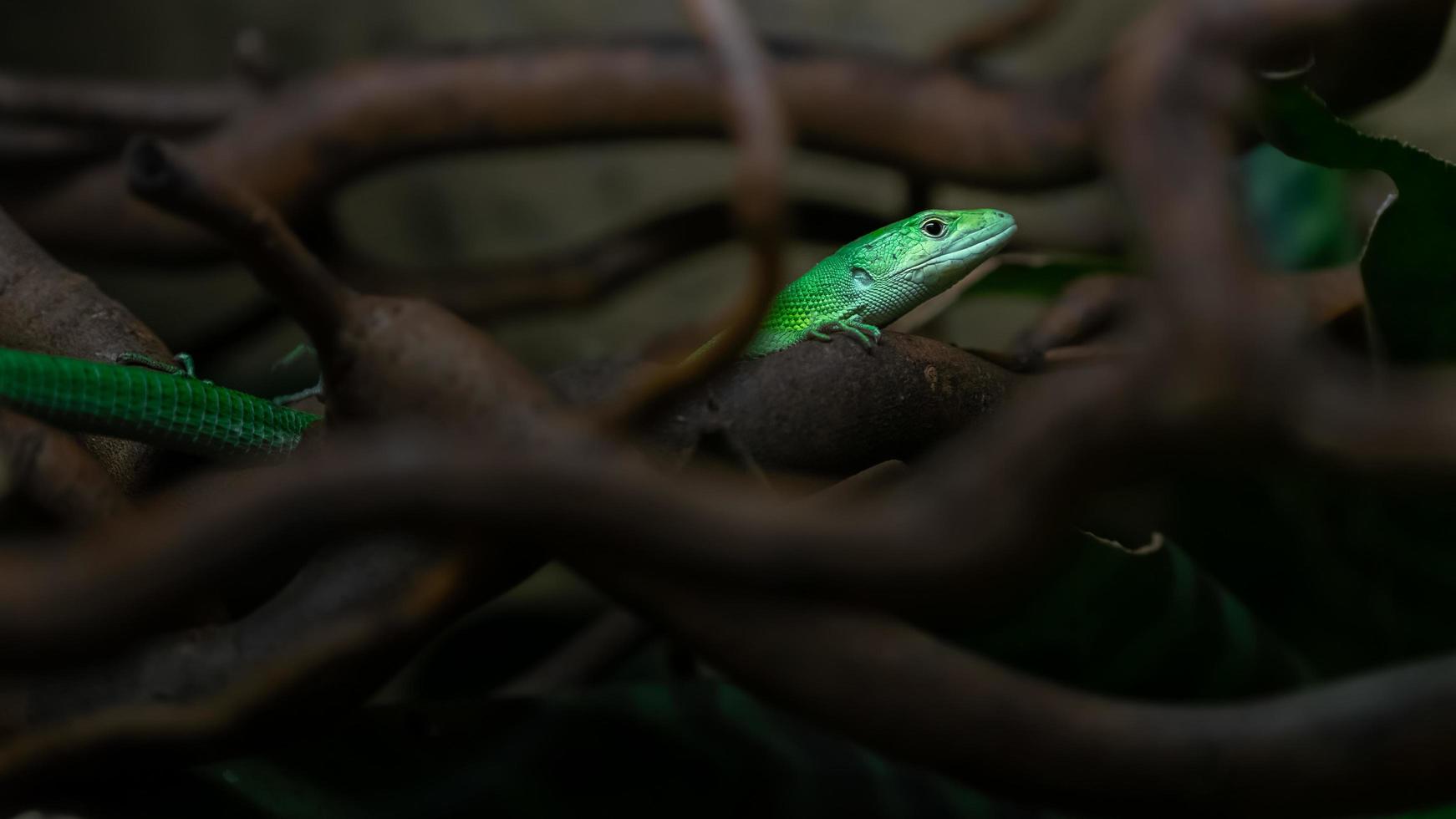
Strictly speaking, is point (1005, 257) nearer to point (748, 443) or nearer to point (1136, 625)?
point (1136, 625)

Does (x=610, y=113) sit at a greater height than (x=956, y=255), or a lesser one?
greater

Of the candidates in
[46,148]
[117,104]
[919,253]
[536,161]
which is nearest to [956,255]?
[919,253]

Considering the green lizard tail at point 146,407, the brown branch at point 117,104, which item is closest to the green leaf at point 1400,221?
the green lizard tail at point 146,407

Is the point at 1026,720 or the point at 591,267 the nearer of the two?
the point at 1026,720

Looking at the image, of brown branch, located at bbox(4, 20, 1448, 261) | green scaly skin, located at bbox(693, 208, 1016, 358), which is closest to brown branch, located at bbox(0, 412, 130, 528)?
green scaly skin, located at bbox(693, 208, 1016, 358)

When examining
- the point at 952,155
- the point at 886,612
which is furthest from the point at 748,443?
the point at 952,155

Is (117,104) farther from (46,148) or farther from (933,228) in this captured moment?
(933,228)

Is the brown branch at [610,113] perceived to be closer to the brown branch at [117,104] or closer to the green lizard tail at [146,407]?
the brown branch at [117,104]

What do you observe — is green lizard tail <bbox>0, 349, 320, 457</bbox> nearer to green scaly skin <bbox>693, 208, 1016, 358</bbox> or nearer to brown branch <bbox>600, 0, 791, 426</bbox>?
brown branch <bbox>600, 0, 791, 426</bbox>
